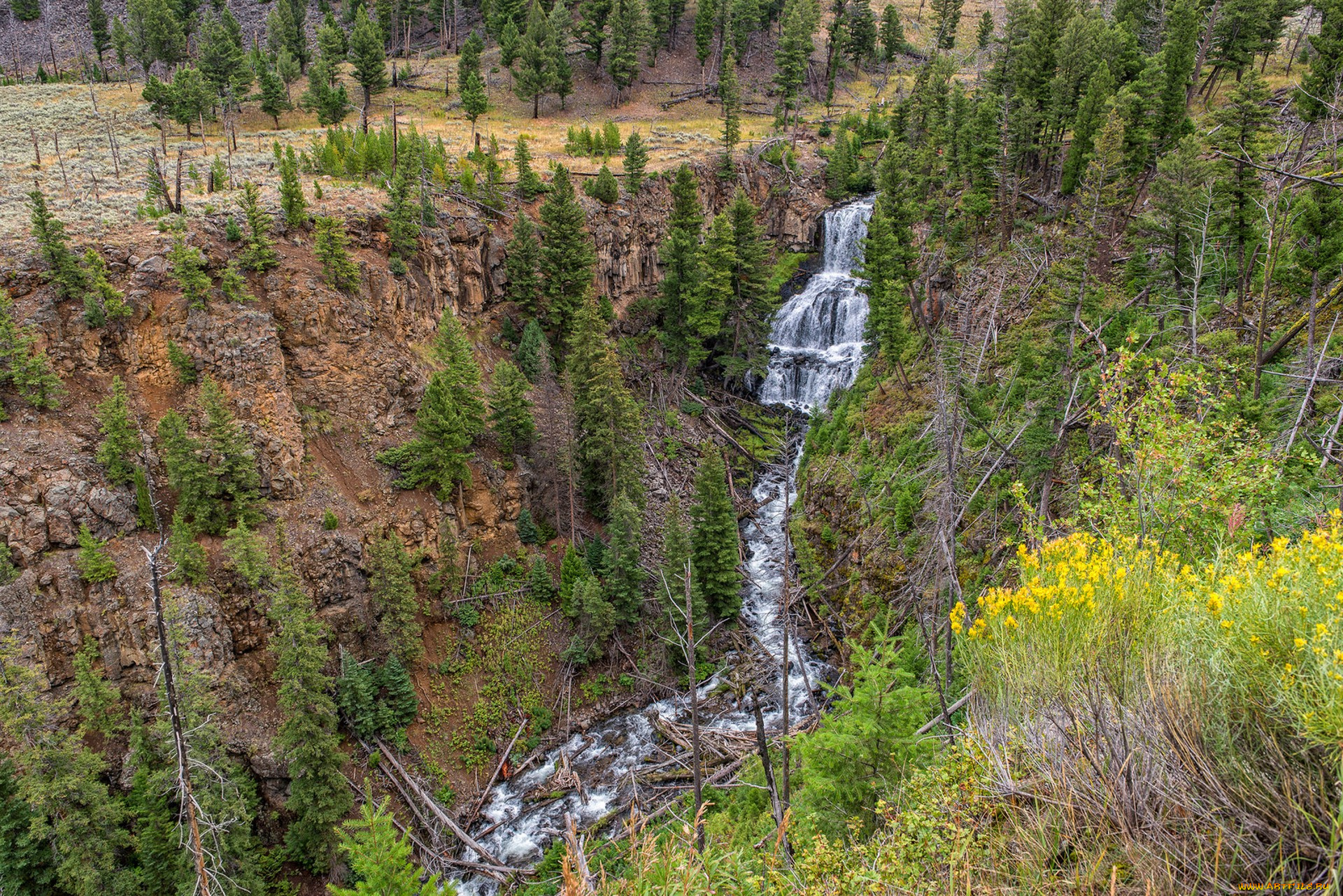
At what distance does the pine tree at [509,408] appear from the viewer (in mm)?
33812

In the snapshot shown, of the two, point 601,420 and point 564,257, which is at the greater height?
point 564,257

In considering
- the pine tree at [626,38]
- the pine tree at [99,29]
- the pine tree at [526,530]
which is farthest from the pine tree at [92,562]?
the pine tree at [99,29]

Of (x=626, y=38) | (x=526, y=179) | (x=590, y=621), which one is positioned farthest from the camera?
(x=626, y=38)

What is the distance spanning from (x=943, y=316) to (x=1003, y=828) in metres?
33.6

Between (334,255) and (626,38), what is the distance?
52571mm

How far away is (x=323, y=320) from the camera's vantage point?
31.2 m

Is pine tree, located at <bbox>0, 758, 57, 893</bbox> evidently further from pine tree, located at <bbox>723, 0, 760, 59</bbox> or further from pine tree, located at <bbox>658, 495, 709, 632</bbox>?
pine tree, located at <bbox>723, 0, 760, 59</bbox>

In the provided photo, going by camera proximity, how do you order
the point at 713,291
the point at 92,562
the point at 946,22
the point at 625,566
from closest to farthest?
the point at 92,562
the point at 625,566
the point at 713,291
the point at 946,22

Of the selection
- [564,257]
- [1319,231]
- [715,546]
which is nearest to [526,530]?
[715,546]

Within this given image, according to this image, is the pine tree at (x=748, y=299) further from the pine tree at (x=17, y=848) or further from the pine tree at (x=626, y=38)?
the pine tree at (x=17, y=848)

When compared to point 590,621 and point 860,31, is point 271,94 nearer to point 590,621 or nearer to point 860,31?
point 590,621

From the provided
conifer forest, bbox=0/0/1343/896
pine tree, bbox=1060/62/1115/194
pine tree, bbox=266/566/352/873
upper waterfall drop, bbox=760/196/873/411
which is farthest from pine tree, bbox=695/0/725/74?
pine tree, bbox=266/566/352/873

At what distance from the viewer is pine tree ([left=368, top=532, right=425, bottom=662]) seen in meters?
26.5

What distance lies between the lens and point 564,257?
39.4 metres
